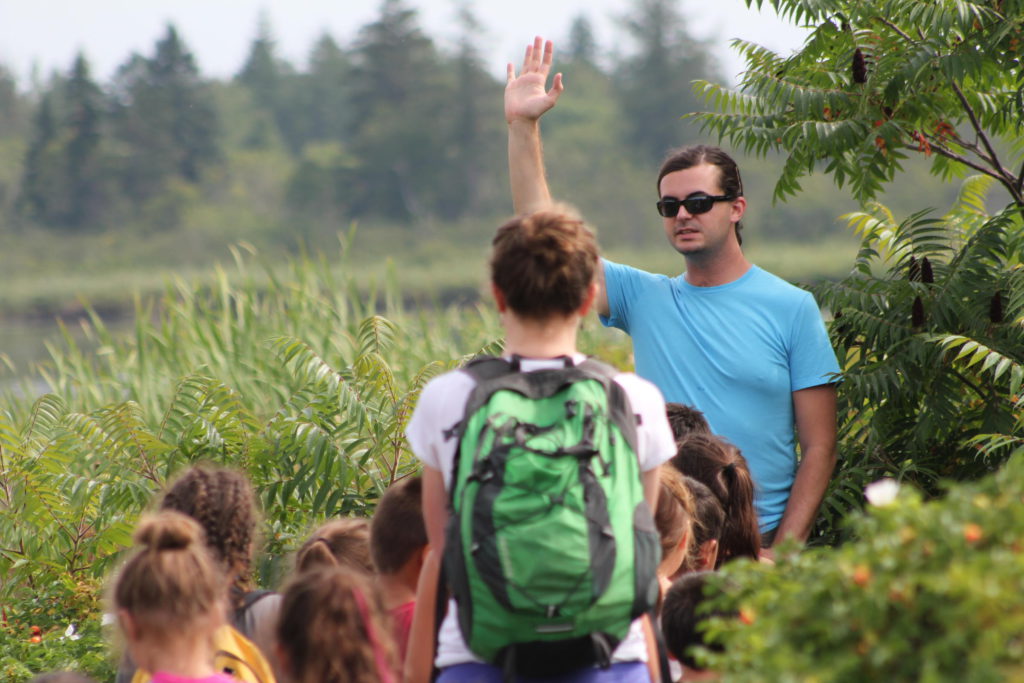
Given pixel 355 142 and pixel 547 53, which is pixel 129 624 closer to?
pixel 547 53

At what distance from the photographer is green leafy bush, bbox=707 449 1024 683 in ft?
6.28

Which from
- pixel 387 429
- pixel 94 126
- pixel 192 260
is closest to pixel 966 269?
pixel 387 429

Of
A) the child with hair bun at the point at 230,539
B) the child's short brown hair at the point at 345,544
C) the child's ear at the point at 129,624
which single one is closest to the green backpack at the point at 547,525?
the child's ear at the point at 129,624

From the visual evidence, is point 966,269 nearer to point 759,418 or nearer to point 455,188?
point 759,418

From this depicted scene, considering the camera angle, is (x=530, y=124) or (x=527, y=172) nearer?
(x=527, y=172)

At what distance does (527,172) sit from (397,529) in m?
1.53

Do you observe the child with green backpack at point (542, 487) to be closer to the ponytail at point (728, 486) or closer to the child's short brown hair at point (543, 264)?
the child's short brown hair at point (543, 264)

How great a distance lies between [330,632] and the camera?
2711 mm

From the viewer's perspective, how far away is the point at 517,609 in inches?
98.6

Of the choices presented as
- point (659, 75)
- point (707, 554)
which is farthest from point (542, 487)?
point (659, 75)

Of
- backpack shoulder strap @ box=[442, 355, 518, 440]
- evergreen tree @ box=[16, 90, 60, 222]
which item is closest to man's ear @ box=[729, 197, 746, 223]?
backpack shoulder strap @ box=[442, 355, 518, 440]

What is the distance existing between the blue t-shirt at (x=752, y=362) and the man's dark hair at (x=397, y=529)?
1407 mm

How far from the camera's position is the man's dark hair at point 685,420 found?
417cm

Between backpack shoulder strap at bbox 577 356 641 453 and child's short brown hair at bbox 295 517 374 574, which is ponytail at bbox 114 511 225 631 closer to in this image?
child's short brown hair at bbox 295 517 374 574
